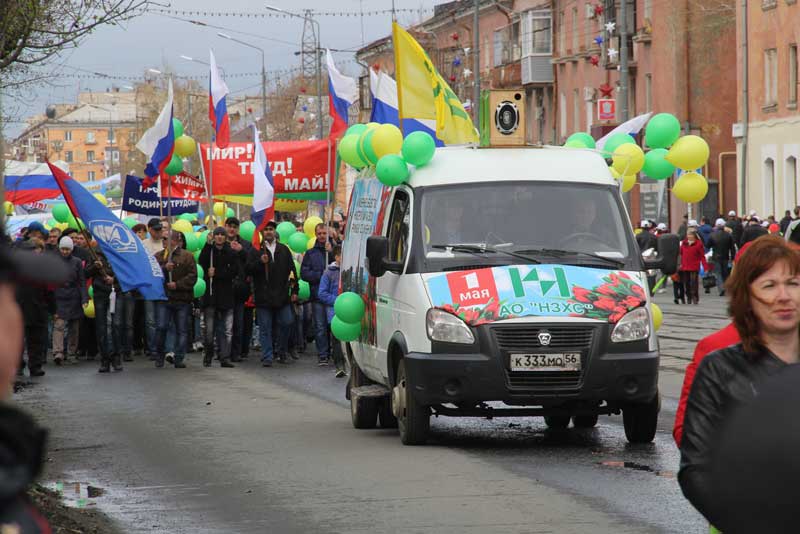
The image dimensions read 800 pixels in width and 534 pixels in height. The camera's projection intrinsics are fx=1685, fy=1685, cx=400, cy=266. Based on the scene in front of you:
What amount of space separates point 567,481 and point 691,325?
61.2ft

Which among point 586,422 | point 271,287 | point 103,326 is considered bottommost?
point 586,422

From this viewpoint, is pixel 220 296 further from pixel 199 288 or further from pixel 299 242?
pixel 299 242

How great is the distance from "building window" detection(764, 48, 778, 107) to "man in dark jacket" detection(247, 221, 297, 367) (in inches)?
1117

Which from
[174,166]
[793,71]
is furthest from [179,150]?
[793,71]

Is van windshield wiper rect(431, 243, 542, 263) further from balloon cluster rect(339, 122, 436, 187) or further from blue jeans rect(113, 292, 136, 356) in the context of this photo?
blue jeans rect(113, 292, 136, 356)

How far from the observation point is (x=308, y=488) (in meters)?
10.6

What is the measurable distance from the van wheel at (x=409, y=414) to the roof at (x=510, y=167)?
1507mm

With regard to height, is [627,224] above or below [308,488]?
above

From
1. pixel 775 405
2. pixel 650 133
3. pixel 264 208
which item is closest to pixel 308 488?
pixel 650 133

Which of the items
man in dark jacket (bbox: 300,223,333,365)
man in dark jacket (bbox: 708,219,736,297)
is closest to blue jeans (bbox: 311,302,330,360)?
man in dark jacket (bbox: 300,223,333,365)

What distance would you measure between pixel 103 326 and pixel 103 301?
1.93 ft

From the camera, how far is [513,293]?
1195 cm

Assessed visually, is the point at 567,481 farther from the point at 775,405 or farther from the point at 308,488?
the point at 775,405

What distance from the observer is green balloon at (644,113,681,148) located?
15.2 m
